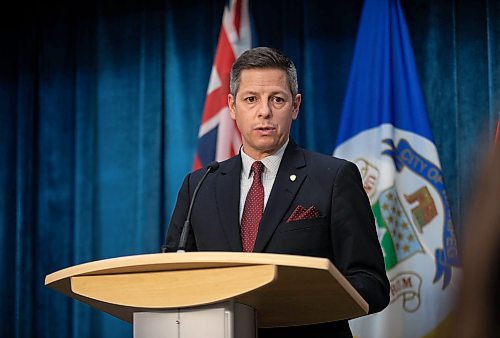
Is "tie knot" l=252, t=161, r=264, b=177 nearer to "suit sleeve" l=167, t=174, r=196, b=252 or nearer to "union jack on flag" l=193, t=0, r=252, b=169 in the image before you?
"suit sleeve" l=167, t=174, r=196, b=252

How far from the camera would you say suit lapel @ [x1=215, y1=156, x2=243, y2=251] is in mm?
2373

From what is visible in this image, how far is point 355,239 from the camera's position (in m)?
2.30

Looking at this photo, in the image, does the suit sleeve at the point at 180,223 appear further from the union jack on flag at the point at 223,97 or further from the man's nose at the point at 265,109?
the union jack on flag at the point at 223,97

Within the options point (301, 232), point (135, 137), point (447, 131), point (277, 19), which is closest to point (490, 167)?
point (301, 232)

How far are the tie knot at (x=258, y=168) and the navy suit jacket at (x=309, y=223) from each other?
0.18 feet

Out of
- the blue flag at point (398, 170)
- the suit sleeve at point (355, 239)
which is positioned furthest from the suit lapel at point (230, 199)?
the blue flag at point (398, 170)

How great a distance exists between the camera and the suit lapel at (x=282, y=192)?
2.32 m

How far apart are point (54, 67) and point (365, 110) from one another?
2313 mm

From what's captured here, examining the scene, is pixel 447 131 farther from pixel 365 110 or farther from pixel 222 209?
pixel 222 209

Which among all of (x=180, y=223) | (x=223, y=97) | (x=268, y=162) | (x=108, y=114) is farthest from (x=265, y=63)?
(x=108, y=114)

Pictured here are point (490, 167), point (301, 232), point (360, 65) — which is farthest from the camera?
point (360, 65)

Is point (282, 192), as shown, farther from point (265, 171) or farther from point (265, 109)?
point (265, 109)

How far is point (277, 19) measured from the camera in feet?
15.8

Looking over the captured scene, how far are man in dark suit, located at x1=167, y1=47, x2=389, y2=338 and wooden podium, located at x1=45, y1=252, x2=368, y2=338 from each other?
1.37 ft
